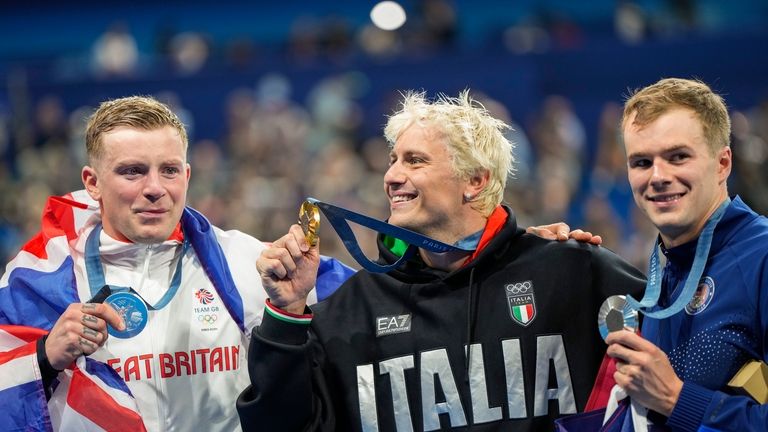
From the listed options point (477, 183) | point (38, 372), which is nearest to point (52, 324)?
point (38, 372)

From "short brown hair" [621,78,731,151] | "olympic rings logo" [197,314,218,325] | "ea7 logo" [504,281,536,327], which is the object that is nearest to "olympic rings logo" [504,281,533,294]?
"ea7 logo" [504,281,536,327]

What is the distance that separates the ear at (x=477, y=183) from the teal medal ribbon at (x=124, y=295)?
3.75ft

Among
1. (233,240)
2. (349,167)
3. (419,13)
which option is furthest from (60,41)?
(233,240)

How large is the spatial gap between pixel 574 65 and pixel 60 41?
11.7 m

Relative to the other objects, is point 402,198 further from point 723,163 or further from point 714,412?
point 714,412

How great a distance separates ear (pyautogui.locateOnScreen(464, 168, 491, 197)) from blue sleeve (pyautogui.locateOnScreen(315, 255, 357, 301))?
62 centimetres

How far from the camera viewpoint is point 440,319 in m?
4.07

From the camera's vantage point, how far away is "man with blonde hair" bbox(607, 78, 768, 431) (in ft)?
10.6

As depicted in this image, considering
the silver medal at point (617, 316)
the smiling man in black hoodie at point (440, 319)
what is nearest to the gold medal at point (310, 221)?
the smiling man in black hoodie at point (440, 319)

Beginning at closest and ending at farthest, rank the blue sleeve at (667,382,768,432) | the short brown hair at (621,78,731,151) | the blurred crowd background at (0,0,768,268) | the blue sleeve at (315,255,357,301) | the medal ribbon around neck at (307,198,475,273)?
the blue sleeve at (667,382,768,432) → the short brown hair at (621,78,731,151) → the medal ribbon around neck at (307,198,475,273) → the blue sleeve at (315,255,357,301) → the blurred crowd background at (0,0,768,268)

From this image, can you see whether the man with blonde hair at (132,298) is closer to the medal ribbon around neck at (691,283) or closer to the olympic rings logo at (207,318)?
the olympic rings logo at (207,318)

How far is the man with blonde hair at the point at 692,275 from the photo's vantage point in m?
3.23

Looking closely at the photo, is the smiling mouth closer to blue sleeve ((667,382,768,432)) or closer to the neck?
the neck

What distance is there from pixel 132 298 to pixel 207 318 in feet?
1.34
